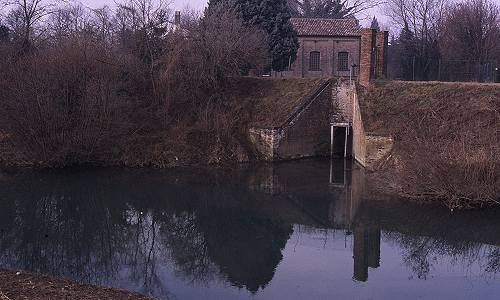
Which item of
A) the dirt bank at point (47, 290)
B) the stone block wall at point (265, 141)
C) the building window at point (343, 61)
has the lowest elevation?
the dirt bank at point (47, 290)

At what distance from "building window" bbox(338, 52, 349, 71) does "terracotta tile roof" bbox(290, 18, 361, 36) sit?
Answer: 1.52 meters

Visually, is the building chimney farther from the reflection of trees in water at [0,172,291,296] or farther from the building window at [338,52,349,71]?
the building window at [338,52,349,71]

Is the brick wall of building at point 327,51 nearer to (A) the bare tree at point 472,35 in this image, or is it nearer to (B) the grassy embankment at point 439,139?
(A) the bare tree at point 472,35

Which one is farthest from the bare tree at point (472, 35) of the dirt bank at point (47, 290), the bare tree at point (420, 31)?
the dirt bank at point (47, 290)

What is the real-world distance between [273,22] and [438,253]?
2367 centimetres

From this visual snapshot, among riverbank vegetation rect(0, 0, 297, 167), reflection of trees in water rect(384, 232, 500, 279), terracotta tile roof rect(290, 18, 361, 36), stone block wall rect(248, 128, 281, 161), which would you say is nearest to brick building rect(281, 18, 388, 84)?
terracotta tile roof rect(290, 18, 361, 36)

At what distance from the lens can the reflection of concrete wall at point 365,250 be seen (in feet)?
38.5

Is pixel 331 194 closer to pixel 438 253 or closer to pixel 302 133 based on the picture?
pixel 438 253

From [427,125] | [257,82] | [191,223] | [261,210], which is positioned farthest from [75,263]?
[257,82]

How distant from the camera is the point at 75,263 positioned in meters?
11.7

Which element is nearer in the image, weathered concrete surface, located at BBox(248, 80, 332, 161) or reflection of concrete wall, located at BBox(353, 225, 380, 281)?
reflection of concrete wall, located at BBox(353, 225, 380, 281)

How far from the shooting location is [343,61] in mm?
42875

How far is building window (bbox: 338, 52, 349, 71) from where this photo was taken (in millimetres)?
42719

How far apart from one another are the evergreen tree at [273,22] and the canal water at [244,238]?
15.2m
